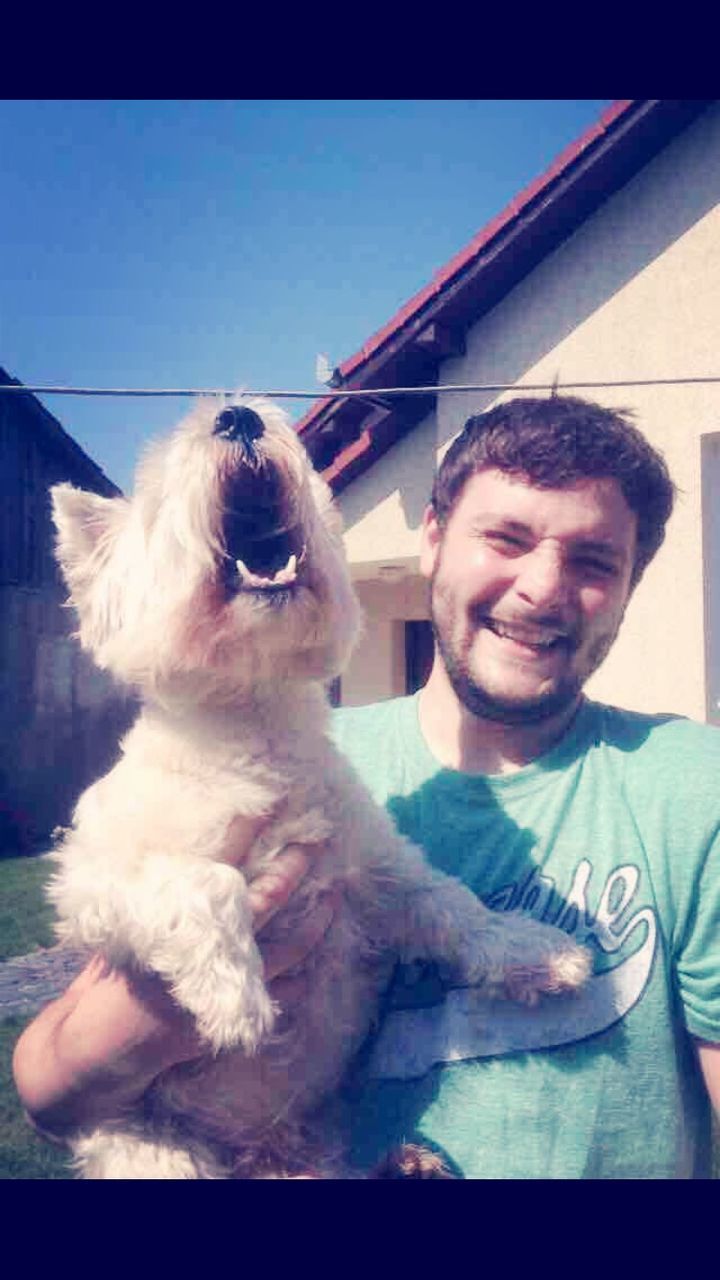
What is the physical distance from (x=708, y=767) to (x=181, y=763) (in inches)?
47.4

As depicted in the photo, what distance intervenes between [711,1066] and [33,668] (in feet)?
35.0

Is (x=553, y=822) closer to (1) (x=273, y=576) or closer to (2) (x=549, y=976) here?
(2) (x=549, y=976)

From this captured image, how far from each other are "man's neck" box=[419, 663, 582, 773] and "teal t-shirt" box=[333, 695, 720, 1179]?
0.26 feet

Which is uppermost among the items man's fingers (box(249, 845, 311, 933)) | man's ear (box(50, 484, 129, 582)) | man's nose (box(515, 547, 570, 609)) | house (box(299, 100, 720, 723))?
house (box(299, 100, 720, 723))

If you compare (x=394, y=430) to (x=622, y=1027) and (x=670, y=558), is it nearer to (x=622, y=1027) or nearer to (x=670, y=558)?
(x=670, y=558)

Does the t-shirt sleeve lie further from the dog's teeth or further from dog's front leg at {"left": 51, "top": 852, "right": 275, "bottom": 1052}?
the dog's teeth

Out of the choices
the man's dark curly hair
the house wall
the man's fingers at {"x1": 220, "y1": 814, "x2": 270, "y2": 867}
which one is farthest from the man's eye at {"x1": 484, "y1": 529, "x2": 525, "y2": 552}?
the house wall

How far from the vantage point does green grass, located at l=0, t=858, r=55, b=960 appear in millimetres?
6849

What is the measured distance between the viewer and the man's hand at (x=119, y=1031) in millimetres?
1957

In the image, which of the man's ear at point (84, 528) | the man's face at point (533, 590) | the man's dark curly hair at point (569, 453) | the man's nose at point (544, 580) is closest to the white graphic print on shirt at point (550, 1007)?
the man's face at point (533, 590)

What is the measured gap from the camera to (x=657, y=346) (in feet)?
19.9

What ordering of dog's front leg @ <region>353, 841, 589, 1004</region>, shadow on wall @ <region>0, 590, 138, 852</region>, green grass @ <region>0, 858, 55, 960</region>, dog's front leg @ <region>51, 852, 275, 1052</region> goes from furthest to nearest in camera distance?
shadow on wall @ <region>0, 590, 138, 852</region> → green grass @ <region>0, 858, 55, 960</region> → dog's front leg @ <region>353, 841, 589, 1004</region> → dog's front leg @ <region>51, 852, 275, 1052</region>

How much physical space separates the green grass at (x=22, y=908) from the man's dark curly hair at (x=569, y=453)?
4339 mm

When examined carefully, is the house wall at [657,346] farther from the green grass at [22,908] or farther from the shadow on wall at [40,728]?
the shadow on wall at [40,728]
